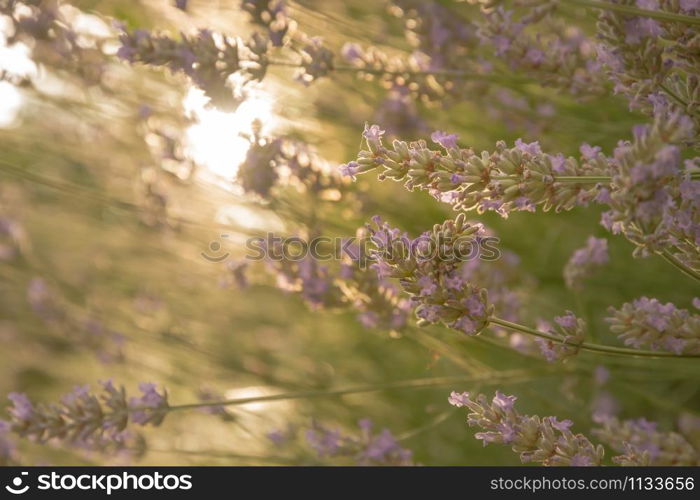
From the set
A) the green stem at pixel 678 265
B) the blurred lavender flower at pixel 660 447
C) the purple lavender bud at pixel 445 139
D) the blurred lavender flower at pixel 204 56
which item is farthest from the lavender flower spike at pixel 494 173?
the blurred lavender flower at pixel 204 56

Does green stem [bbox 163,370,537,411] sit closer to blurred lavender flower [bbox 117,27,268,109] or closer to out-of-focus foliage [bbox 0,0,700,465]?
out-of-focus foliage [bbox 0,0,700,465]

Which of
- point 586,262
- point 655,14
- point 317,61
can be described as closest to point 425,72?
point 317,61

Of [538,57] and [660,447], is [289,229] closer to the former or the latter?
[538,57]

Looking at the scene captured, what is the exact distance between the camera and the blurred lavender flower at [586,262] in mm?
1485

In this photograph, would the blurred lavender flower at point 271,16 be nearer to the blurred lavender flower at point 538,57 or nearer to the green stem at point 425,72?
the green stem at point 425,72

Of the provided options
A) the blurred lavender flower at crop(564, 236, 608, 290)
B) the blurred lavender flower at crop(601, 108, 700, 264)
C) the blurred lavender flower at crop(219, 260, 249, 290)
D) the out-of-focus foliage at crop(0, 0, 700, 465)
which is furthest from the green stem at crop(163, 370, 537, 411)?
the blurred lavender flower at crop(601, 108, 700, 264)

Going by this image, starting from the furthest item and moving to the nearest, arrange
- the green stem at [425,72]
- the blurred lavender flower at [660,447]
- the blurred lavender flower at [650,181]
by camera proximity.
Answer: the green stem at [425,72] < the blurred lavender flower at [660,447] < the blurred lavender flower at [650,181]

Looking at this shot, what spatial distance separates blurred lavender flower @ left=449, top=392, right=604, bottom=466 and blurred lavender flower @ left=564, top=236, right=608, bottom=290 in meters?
0.56

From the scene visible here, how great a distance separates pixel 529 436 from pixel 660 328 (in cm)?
21

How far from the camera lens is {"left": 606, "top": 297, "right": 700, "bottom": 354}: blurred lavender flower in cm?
96

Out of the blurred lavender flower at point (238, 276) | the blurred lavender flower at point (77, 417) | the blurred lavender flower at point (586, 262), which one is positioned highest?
the blurred lavender flower at point (586, 262)

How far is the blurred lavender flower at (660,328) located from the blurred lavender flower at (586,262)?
509mm
